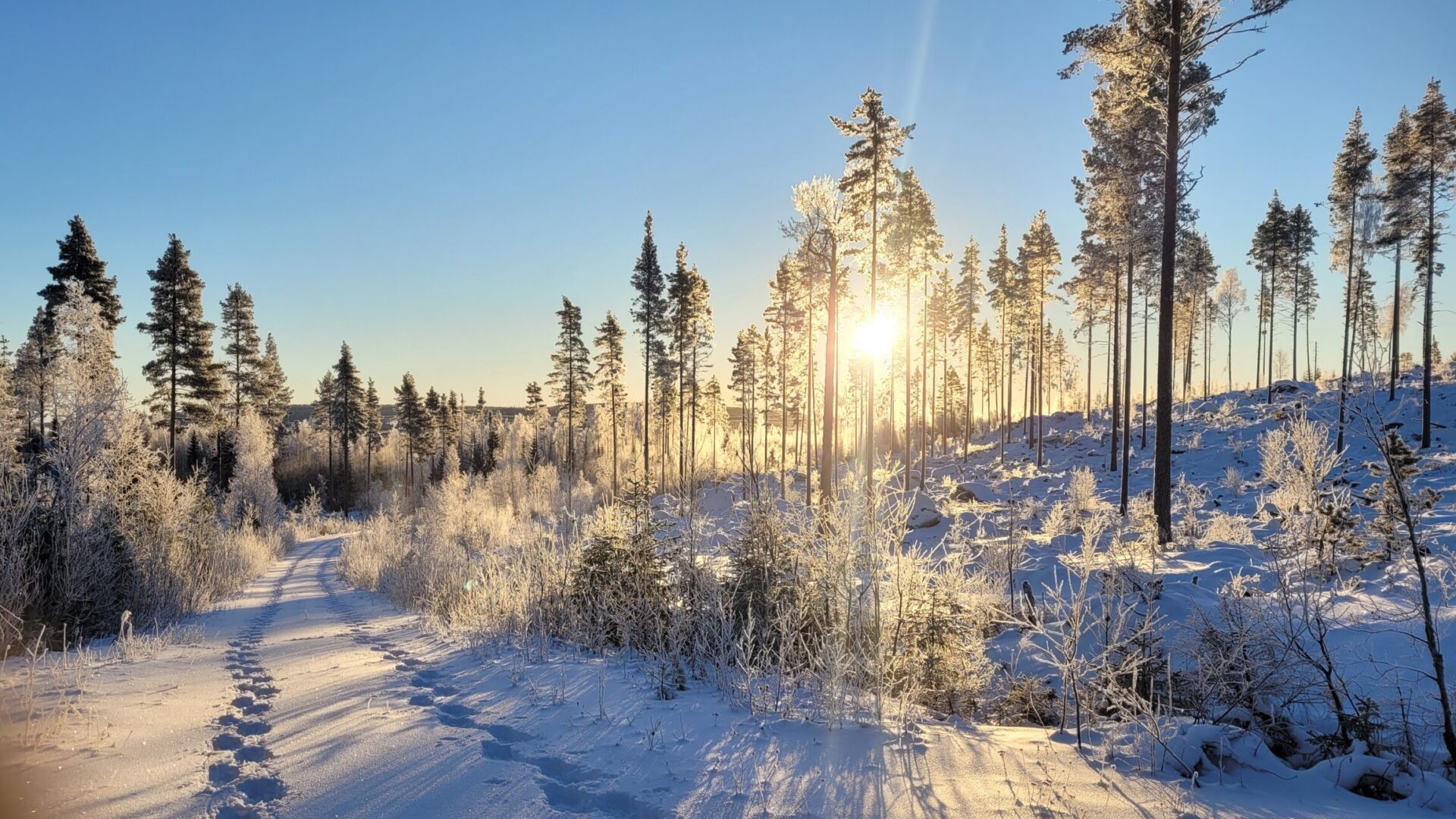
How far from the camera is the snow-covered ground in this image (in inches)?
127

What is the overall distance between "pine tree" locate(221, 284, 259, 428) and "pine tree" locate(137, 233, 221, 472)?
964 cm

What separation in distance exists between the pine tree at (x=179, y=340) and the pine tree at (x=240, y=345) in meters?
9.64

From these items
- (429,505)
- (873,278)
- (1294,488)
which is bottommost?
(429,505)

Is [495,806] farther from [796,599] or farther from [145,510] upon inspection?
[145,510]

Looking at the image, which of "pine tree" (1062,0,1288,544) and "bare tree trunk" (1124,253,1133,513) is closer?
"pine tree" (1062,0,1288,544)

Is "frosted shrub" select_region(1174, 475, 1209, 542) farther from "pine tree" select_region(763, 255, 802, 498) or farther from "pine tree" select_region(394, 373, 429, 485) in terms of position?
"pine tree" select_region(394, 373, 429, 485)

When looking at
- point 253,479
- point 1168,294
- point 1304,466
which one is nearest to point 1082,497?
point 1168,294

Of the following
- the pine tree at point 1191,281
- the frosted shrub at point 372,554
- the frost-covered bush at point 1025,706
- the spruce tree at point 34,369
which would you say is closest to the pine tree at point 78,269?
the spruce tree at point 34,369

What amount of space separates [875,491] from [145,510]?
1389 cm

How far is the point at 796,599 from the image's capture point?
20.4 feet

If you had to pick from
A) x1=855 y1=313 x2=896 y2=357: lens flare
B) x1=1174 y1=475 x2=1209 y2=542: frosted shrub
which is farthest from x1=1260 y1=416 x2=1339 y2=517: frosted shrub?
x1=855 y1=313 x2=896 y2=357: lens flare

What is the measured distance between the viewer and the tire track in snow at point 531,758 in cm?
327

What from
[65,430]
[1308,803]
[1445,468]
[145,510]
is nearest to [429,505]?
[145,510]

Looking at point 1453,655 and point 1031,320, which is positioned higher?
point 1031,320
